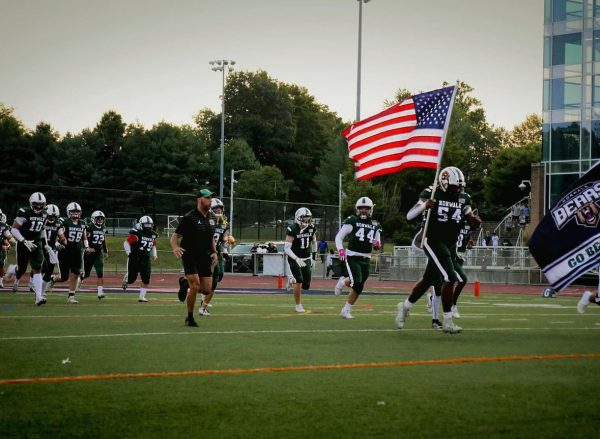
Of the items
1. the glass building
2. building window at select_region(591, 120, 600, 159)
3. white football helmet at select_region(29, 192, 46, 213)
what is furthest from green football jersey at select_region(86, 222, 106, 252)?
building window at select_region(591, 120, 600, 159)

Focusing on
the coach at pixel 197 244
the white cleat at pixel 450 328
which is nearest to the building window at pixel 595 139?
the coach at pixel 197 244

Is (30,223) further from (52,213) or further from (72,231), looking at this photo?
(72,231)

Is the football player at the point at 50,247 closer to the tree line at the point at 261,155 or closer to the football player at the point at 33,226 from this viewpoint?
the football player at the point at 33,226

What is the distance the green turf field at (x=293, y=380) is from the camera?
23.1 feet

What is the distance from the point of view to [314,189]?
110938 millimetres

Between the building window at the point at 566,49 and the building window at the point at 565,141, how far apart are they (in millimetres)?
2940

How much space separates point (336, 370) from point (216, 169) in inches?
3399

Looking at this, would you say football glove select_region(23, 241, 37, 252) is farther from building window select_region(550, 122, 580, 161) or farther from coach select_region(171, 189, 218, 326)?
building window select_region(550, 122, 580, 161)

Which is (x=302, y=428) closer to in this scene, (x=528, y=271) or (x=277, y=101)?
(x=528, y=271)

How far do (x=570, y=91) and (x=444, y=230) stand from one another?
3397 cm

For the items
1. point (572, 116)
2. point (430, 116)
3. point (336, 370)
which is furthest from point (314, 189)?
point (336, 370)

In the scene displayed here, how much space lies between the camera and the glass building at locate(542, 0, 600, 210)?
149 feet

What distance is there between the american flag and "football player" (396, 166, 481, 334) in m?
1.08

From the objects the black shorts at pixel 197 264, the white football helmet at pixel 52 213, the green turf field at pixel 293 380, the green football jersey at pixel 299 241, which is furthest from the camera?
the white football helmet at pixel 52 213
